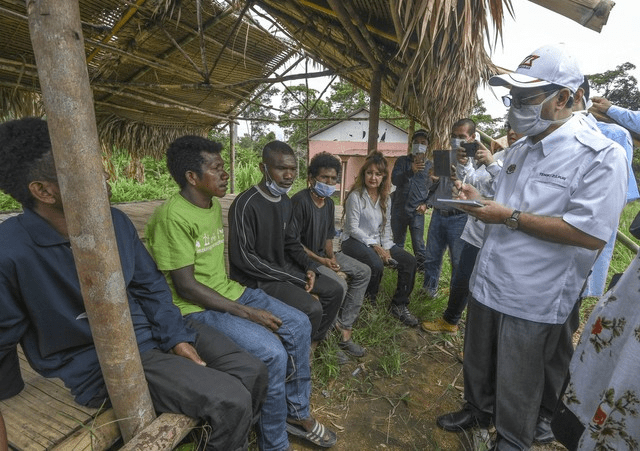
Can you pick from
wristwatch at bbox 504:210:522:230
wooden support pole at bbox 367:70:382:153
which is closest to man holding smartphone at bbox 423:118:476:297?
wooden support pole at bbox 367:70:382:153

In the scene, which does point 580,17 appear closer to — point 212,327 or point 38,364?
point 212,327

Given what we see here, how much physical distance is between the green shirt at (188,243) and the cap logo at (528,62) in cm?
189

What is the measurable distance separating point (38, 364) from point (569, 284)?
2393 millimetres

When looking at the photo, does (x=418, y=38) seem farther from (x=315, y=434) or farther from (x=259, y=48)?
(x=259, y=48)

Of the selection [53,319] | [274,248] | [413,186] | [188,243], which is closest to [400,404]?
[274,248]

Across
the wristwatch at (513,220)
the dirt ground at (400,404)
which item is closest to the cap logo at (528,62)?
the wristwatch at (513,220)

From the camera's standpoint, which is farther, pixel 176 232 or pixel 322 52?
pixel 322 52

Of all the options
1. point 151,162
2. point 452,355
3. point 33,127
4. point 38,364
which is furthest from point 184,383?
point 151,162

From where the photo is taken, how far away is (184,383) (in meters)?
1.34

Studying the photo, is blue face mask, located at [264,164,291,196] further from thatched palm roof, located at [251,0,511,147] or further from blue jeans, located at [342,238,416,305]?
thatched palm roof, located at [251,0,511,147]

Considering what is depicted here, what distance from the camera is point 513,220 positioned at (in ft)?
5.19

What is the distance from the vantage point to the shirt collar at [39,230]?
124 cm

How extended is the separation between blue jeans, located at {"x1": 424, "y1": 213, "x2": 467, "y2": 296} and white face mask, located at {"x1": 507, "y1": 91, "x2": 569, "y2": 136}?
187cm

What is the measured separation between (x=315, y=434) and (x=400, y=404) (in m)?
0.79
